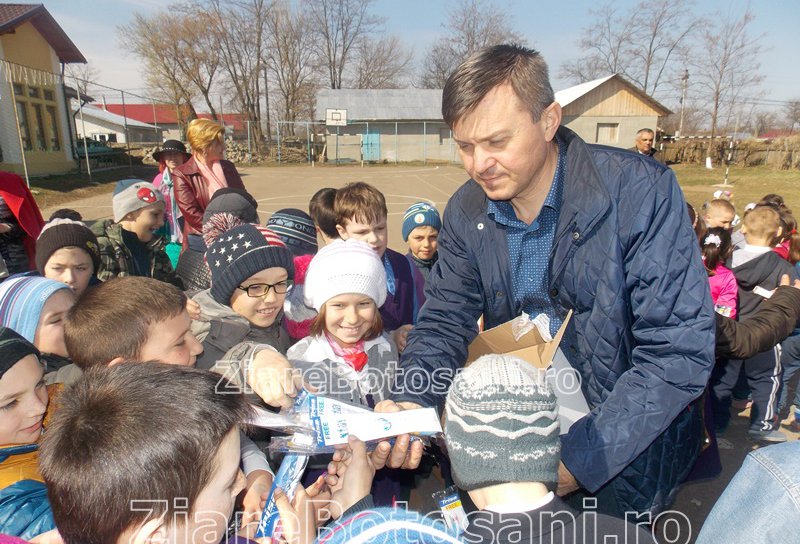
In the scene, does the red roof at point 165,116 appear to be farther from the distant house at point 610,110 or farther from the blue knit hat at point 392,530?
the blue knit hat at point 392,530

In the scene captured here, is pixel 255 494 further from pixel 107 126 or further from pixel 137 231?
pixel 107 126

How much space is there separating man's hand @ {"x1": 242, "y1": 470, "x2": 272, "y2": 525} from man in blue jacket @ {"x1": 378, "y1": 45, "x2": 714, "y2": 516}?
522 millimetres

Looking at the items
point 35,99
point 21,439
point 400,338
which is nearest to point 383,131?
point 35,99

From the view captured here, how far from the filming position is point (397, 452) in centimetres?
164

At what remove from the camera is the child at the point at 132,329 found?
2.00 m

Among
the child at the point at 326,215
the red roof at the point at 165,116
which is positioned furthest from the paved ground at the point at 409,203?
the red roof at the point at 165,116

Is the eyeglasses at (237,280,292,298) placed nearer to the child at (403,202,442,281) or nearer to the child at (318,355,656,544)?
the child at (318,355,656,544)

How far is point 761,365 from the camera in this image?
3.90 metres

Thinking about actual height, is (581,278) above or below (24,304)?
above

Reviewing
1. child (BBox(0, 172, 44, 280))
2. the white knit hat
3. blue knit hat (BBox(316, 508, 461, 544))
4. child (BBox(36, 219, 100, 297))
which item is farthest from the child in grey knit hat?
child (BBox(0, 172, 44, 280))

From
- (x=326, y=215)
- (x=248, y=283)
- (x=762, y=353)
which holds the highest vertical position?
(x=326, y=215)

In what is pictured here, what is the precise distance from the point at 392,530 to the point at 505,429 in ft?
1.40

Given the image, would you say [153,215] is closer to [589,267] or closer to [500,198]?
[500,198]

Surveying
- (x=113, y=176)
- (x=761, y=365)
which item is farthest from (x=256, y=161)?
(x=761, y=365)
